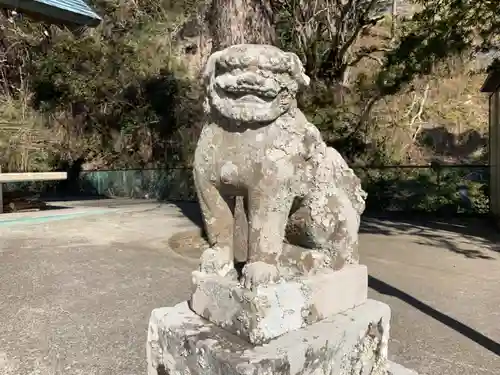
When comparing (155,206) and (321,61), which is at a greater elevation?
(321,61)

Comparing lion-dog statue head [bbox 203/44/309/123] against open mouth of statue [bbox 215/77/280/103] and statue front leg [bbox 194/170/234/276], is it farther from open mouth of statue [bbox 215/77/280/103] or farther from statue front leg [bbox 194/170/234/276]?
statue front leg [bbox 194/170/234/276]

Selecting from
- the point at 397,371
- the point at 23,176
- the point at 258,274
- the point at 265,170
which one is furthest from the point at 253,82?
the point at 23,176

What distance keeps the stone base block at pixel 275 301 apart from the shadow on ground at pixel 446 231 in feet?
14.0

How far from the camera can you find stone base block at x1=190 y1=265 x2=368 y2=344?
5.14 ft

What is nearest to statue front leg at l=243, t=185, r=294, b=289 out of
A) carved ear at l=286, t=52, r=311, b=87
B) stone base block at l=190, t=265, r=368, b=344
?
stone base block at l=190, t=265, r=368, b=344

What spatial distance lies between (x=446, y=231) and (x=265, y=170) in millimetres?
6342

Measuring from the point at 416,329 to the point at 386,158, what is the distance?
8.07 m

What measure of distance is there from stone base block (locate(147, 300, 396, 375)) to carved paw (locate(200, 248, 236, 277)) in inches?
7.3

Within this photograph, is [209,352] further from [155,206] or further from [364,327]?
[155,206]

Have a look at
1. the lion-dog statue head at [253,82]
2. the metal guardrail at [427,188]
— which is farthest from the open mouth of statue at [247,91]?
the metal guardrail at [427,188]

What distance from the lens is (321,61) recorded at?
10570 millimetres

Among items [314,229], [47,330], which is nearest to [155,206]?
[47,330]

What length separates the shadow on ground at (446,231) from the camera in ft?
19.8

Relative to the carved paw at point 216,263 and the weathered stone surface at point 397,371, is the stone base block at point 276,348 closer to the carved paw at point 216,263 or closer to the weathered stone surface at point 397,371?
the weathered stone surface at point 397,371
